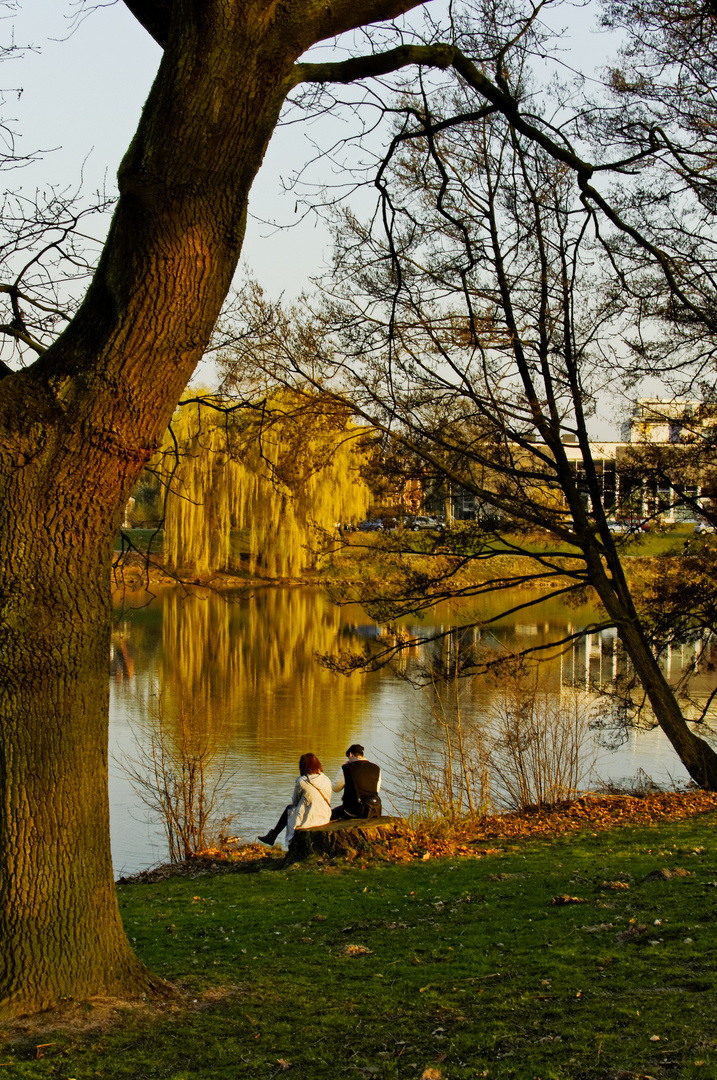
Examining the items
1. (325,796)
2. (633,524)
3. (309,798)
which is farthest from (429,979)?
(633,524)

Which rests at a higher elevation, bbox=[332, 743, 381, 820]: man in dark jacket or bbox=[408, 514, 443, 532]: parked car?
bbox=[408, 514, 443, 532]: parked car

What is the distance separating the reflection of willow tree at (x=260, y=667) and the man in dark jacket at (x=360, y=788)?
2.00 metres

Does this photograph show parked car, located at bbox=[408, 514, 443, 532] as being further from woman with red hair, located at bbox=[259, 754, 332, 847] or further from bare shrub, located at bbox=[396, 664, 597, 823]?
woman with red hair, located at bbox=[259, 754, 332, 847]

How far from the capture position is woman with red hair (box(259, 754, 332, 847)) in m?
8.68

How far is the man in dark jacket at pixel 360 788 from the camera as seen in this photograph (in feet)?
29.7

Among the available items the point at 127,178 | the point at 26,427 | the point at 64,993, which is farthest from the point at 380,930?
the point at 127,178

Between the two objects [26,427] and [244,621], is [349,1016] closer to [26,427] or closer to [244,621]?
[26,427]

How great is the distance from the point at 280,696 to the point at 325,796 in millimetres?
9206

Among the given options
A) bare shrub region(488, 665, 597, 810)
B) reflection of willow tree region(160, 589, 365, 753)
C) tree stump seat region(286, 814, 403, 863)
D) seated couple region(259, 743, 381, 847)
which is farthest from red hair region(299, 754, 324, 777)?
bare shrub region(488, 665, 597, 810)

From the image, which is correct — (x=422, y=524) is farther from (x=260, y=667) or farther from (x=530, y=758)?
(x=260, y=667)

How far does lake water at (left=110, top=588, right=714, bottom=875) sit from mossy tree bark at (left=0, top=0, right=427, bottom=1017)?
323 centimetres

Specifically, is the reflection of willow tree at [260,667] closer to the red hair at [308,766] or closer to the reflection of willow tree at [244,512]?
the reflection of willow tree at [244,512]

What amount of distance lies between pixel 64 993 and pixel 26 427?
2.10 meters

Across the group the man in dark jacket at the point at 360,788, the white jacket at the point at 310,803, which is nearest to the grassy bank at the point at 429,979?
the white jacket at the point at 310,803
